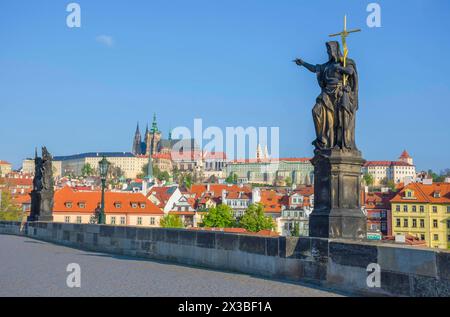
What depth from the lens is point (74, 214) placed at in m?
67.3

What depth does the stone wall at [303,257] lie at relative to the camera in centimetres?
673

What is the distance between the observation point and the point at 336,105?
30.0 ft

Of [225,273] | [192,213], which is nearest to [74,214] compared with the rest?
[192,213]

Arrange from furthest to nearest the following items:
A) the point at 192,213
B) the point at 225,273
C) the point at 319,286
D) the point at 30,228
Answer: the point at 192,213 → the point at 30,228 → the point at 225,273 → the point at 319,286

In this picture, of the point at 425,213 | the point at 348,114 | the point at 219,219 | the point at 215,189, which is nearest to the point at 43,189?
the point at 348,114

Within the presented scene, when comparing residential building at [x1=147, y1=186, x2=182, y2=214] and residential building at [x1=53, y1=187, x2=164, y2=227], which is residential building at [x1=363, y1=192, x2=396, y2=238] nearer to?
residential building at [x1=53, y1=187, x2=164, y2=227]

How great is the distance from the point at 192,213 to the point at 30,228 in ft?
246

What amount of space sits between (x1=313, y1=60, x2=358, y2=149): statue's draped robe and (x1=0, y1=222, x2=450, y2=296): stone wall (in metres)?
1.67

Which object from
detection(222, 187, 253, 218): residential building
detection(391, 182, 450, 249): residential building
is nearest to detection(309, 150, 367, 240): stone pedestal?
detection(391, 182, 450, 249): residential building

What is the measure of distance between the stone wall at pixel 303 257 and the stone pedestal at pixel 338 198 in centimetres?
40

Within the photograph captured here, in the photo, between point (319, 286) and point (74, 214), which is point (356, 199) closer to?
point (319, 286)

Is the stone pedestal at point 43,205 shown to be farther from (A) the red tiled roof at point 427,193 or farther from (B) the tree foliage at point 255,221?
(A) the red tiled roof at point 427,193

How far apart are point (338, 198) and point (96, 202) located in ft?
207

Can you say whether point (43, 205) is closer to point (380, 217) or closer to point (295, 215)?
point (380, 217)
